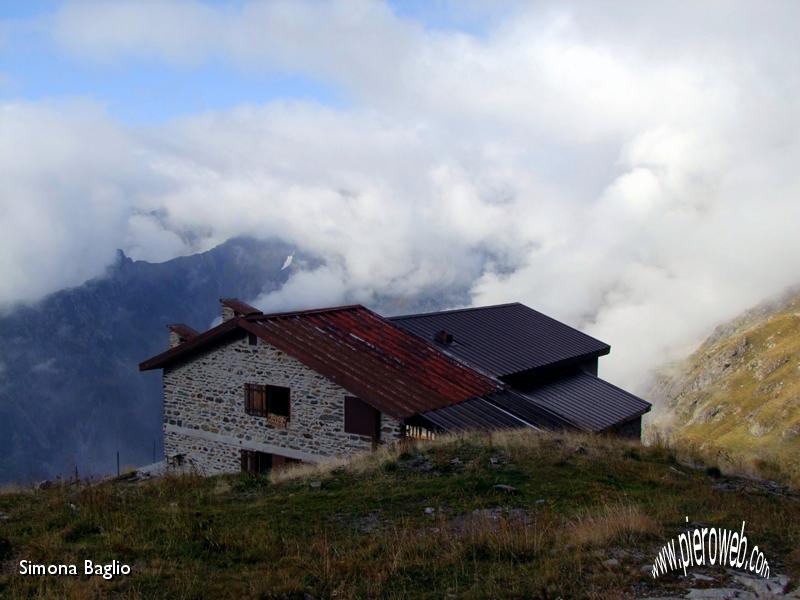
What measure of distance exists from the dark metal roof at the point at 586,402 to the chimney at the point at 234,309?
9.97 metres

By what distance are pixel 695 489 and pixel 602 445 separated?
366cm

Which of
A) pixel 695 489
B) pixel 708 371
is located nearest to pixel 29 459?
pixel 695 489

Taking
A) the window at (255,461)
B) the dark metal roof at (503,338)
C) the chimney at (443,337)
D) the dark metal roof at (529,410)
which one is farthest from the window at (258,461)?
the chimney at (443,337)

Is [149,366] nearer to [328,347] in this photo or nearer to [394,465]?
[328,347]

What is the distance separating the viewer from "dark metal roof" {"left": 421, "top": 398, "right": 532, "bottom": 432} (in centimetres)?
1877

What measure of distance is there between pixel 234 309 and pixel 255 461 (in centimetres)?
543

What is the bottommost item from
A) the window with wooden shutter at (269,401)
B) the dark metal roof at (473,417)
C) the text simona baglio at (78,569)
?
the text simona baglio at (78,569)

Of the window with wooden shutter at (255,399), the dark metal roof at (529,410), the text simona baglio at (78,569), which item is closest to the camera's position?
the text simona baglio at (78,569)

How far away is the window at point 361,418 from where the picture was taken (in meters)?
19.3

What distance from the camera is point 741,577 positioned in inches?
288

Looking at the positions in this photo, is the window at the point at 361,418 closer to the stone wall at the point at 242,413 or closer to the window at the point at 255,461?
the stone wall at the point at 242,413

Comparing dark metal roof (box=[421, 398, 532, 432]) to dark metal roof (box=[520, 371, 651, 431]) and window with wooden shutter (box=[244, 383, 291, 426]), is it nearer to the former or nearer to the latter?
dark metal roof (box=[520, 371, 651, 431])

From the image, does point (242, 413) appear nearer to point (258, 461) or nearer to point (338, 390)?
point (258, 461)

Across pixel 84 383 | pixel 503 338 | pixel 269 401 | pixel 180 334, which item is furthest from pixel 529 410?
pixel 84 383
